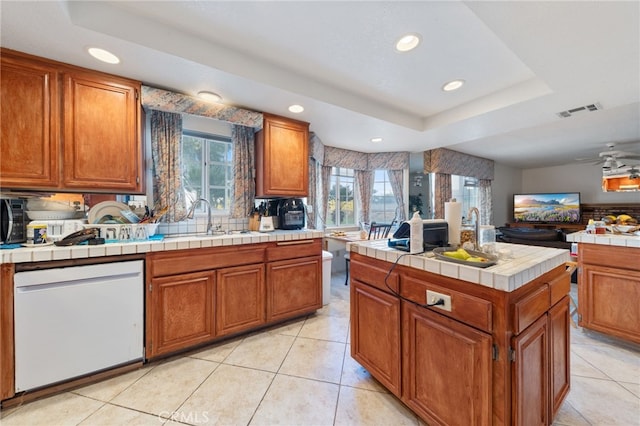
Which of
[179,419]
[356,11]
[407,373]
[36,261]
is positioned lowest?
[179,419]

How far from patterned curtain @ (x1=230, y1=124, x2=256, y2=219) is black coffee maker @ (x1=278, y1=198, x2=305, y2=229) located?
1.25ft

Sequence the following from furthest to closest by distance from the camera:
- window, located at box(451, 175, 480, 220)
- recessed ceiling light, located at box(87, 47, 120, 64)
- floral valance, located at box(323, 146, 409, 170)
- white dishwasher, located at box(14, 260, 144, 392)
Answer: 1. window, located at box(451, 175, 480, 220)
2. floral valance, located at box(323, 146, 409, 170)
3. recessed ceiling light, located at box(87, 47, 120, 64)
4. white dishwasher, located at box(14, 260, 144, 392)

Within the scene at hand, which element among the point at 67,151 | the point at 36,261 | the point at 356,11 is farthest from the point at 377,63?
the point at 36,261

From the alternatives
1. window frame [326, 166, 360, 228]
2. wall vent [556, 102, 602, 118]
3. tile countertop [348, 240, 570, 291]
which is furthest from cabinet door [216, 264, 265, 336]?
wall vent [556, 102, 602, 118]

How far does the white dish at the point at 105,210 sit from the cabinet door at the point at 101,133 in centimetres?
19

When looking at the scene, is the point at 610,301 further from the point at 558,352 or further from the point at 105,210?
the point at 105,210

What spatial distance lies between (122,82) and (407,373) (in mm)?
2879

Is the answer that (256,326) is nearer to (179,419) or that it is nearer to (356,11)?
(179,419)

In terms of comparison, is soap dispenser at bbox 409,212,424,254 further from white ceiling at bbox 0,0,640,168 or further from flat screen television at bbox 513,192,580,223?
flat screen television at bbox 513,192,580,223

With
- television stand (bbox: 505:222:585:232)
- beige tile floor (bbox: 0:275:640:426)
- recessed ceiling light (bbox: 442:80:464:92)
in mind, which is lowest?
beige tile floor (bbox: 0:275:640:426)

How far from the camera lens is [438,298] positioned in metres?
1.18

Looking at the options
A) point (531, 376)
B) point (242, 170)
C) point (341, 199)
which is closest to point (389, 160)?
point (341, 199)

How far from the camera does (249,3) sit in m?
1.40

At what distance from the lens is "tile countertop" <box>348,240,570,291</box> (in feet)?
3.18
